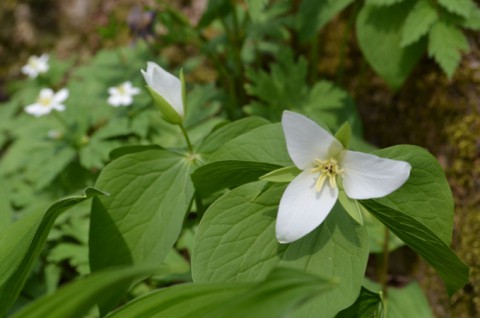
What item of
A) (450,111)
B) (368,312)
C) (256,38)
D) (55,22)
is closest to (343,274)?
(368,312)

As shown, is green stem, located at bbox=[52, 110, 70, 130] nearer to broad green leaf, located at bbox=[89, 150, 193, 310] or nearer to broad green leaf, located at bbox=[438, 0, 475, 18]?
broad green leaf, located at bbox=[89, 150, 193, 310]

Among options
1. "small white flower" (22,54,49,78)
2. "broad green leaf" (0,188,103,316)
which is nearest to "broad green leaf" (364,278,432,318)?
"broad green leaf" (0,188,103,316)

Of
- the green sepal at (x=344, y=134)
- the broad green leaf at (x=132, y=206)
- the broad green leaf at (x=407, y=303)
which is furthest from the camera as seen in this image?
the broad green leaf at (x=407, y=303)

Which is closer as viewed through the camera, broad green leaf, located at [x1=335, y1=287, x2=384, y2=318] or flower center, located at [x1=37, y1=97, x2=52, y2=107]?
broad green leaf, located at [x1=335, y1=287, x2=384, y2=318]

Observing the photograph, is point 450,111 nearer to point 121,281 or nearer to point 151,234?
point 151,234

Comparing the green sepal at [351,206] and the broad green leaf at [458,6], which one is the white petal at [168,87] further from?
the broad green leaf at [458,6]

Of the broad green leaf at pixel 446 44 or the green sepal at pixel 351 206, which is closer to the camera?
the green sepal at pixel 351 206

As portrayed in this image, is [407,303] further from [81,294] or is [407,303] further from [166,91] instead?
[81,294]

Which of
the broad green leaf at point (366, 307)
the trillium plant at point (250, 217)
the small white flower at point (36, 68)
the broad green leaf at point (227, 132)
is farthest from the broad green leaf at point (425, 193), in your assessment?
the small white flower at point (36, 68)
